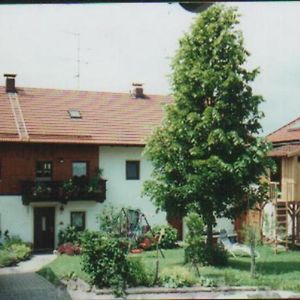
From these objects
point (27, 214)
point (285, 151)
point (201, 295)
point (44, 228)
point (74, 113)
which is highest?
point (74, 113)

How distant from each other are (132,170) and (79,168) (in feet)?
1.69

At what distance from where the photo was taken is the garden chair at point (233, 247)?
4.71 metres

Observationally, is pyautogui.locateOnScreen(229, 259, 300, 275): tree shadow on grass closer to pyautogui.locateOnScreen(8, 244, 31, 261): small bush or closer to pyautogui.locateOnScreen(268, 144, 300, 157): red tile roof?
pyautogui.locateOnScreen(268, 144, 300, 157): red tile roof

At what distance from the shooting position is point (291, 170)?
7.00 meters

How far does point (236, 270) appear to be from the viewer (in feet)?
15.5

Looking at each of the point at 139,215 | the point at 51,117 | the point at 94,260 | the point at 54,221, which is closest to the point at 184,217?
the point at 139,215

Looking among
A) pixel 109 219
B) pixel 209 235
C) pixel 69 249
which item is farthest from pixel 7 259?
pixel 209 235

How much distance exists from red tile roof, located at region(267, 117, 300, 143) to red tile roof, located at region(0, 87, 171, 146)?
1314 millimetres

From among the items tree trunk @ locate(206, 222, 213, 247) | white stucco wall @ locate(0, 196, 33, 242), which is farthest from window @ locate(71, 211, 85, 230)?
tree trunk @ locate(206, 222, 213, 247)

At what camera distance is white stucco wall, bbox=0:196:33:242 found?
380 cm

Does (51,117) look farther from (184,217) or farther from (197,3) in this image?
(197,3)

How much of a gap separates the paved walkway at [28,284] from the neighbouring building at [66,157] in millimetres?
176

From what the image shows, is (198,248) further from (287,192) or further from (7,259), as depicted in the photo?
(287,192)

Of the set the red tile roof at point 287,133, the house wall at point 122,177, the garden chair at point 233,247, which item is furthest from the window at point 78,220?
the red tile roof at point 287,133
